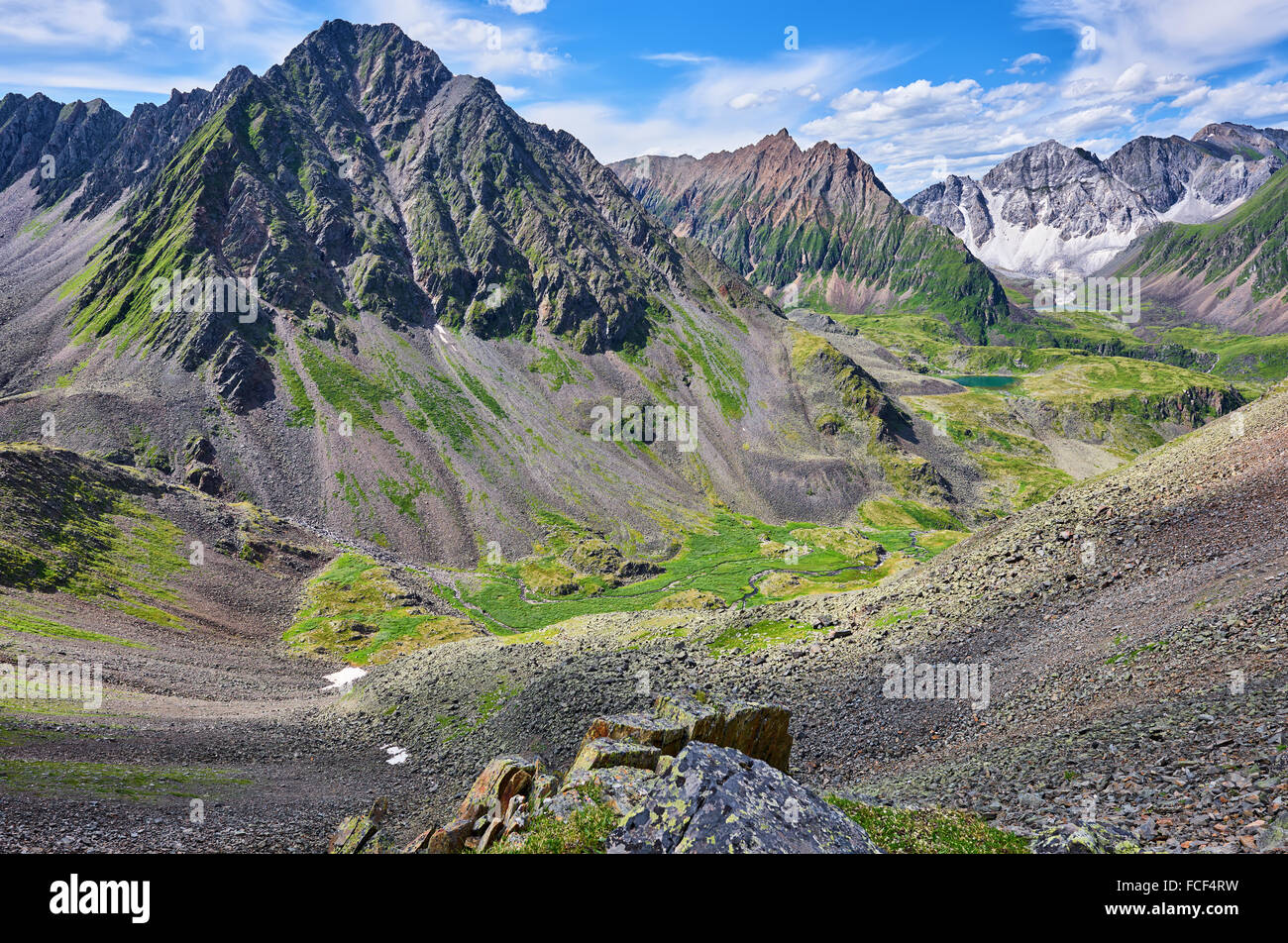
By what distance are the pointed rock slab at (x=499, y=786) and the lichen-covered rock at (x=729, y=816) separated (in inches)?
535

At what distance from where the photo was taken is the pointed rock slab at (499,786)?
2808 centimetres

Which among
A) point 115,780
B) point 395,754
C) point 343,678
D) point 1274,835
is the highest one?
point 1274,835

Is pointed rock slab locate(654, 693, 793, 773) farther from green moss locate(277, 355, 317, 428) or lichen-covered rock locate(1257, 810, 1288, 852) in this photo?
green moss locate(277, 355, 317, 428)

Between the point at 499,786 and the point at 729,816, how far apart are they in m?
17.2

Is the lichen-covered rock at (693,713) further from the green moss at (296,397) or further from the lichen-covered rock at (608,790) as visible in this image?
the green moss at (296,397)

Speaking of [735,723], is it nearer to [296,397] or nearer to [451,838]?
[451,838]

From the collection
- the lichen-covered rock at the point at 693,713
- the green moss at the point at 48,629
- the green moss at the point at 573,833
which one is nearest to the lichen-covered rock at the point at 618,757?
the lichen-covered rock at the point at 693,713

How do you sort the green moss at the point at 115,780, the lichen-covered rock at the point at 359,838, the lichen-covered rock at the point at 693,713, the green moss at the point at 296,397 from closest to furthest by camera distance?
the lichen-covered rock at the point at 693,713 → the lichen-covered rock at the point at 359,838 → the green moss at the point at 115,780 → the green moss at the point at 296,397

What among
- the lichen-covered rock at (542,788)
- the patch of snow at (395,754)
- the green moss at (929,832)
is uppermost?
the green moss at (929,832)

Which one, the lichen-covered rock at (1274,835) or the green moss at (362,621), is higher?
the lichen-covered rock at (1274,835)

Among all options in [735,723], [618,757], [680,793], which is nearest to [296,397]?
[735,723]

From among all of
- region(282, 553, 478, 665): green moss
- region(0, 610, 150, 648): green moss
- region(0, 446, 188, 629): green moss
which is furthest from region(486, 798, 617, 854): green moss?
region(0, 446, 188, 629): green moss

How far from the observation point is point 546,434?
185 metres

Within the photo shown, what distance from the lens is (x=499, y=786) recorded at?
2847cm
